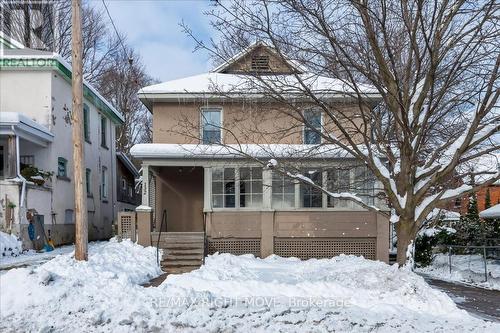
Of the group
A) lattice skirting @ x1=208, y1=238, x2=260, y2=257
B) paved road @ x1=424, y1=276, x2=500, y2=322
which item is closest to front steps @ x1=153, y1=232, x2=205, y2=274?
lattice skirting @ x1=208, y1=238, x2=260, y2=257

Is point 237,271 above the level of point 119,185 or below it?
below

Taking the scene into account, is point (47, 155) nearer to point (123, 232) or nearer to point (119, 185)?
point (123, 232)

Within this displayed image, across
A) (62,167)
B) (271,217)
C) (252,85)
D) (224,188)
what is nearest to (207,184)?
(224,188)

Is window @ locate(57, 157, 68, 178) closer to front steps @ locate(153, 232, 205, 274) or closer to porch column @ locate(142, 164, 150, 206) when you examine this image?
porch column @ locate(142, 164, 150, 206)

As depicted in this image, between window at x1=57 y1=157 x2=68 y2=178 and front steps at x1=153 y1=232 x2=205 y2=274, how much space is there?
600cm

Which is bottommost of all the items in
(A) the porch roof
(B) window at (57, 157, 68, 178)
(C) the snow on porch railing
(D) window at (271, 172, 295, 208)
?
(C) the snow on porch railing

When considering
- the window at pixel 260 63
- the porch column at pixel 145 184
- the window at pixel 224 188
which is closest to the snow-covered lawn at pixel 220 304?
the window at pixel 260 63

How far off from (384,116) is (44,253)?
1084cm

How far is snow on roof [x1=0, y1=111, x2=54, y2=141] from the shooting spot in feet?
51.6

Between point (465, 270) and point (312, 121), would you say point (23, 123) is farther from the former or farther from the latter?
point (465, 270)

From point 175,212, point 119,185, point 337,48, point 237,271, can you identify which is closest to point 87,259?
point 237,271

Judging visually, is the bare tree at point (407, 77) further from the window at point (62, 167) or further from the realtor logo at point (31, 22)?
the realtor logo at point (31, 22)

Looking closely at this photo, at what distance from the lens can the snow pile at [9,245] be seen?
1431 cm

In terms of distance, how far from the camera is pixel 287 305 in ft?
27.7
